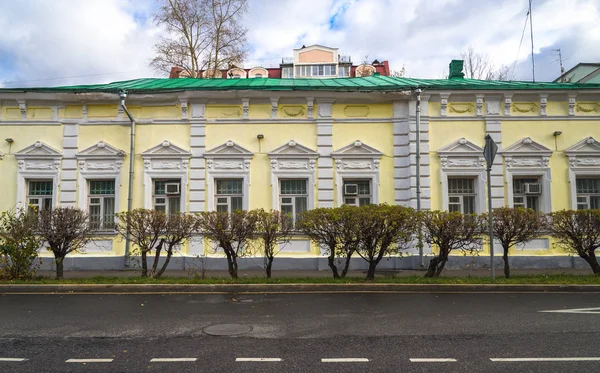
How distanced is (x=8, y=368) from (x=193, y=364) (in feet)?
6.56

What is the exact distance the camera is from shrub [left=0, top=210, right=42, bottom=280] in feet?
35.8

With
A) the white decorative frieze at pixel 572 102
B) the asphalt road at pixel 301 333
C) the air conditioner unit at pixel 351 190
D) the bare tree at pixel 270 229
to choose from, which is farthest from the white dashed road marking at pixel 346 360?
the white decorative frieze at pixel 572 102

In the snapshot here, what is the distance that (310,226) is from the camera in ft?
35.3

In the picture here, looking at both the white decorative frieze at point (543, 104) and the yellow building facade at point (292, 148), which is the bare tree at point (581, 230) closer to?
the yellow building facade at point (292, 148)

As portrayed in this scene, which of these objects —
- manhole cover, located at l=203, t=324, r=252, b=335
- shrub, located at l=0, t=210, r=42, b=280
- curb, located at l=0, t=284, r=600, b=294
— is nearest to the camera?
manhole cover, located at l=203, t=324, r=252, b=335

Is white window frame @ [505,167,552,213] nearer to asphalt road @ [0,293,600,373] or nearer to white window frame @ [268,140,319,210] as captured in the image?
asphalt road @ [0,293,600,373]

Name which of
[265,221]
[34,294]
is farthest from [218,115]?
[34,294]

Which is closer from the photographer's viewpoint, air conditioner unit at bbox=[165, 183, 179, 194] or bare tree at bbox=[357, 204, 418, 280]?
bare tree at bbox=[357, 204, 418, 280]

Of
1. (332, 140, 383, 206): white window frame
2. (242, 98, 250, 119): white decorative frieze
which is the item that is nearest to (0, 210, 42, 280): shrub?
(242, 98, 250, 119): white decorative frieze

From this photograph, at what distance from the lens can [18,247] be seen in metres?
11.1

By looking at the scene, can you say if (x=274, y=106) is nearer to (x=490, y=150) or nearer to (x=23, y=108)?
(x=490, y=150)

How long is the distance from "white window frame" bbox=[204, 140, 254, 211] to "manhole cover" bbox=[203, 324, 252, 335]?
7.92 metres

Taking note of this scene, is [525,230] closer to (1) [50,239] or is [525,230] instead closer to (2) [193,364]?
(2) [193,364]

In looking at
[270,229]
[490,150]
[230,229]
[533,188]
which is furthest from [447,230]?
[230,229]
